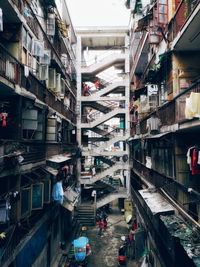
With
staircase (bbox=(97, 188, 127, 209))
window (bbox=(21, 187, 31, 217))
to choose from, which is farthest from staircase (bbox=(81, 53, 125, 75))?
window (bbox=(21, 187, 31, 217))

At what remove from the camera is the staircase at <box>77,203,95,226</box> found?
83.3 ft

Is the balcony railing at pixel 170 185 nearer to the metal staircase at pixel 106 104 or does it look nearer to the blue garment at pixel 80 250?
the blue garment at pixel 80 250

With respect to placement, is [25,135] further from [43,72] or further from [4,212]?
[4,212]

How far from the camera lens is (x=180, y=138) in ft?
32.4

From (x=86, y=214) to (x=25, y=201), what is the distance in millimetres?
17249

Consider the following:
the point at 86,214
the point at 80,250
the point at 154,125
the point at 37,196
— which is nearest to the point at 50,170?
the point at 37,196

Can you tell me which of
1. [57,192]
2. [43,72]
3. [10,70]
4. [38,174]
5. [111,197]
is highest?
[43,72]

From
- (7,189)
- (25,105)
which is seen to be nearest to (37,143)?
(25,105)

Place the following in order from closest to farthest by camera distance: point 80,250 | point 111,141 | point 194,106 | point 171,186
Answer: point 194,106 < point 171,186 < point 80,250 < point 111,141

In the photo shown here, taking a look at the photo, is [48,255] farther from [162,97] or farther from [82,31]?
[82,31]

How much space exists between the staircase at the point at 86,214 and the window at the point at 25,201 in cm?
1642

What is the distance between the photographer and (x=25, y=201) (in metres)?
10.3

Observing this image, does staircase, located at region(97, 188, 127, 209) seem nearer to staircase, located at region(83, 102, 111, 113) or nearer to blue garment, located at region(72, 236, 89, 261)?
blue garment, located at region(72, 236, 89, 261)

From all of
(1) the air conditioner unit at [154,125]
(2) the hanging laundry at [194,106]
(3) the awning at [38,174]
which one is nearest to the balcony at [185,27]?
(2) the hanging laundry at [194,106]
